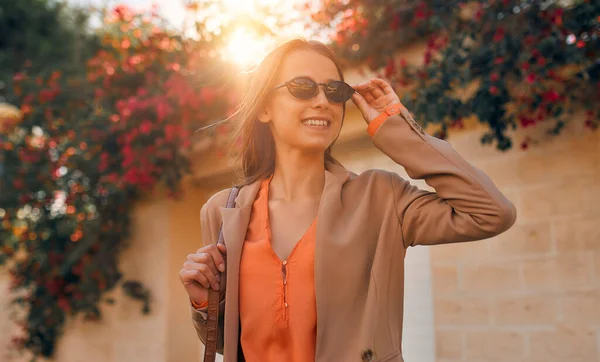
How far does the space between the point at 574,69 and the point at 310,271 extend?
219cm

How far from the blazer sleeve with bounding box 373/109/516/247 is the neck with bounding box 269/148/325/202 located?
0.92ft

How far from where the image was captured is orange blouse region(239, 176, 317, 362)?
72.4 inches

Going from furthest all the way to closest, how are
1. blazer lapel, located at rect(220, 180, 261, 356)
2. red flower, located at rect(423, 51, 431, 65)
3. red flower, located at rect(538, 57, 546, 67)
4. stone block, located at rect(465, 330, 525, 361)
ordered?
red flower, located at rect(423, 51, 431, 65) < stone block, located at rect(465, 330, 525, 361) < red flower, located at rect(538, 57, 546, 67) < blazer lapel, located at rect(220, 180, 261, 356)

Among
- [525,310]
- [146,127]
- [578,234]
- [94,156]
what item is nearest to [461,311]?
[525,310]

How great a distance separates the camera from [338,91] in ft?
6.42

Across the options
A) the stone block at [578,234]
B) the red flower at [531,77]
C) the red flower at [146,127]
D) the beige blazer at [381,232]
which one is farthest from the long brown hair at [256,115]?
the red flower at [146,127]

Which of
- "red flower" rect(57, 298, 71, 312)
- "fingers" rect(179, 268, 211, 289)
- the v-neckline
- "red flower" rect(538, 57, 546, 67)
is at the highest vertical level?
"red flower" rect(538, 57, 546, 67)

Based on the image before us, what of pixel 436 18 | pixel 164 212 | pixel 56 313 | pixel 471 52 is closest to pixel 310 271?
pixel 471 52

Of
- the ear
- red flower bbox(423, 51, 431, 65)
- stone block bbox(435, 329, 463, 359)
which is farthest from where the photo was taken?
stone block bbox(435, 329, 463, 359)

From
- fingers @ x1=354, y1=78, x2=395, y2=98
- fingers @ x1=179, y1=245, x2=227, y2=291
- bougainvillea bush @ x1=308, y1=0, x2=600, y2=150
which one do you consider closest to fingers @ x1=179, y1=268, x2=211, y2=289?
fingers @ x1=179, y1=245, x2=227, y2=291

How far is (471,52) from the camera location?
3.51 meters

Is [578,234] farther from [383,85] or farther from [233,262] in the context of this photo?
[233,262]

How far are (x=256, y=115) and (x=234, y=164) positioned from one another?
0.33m

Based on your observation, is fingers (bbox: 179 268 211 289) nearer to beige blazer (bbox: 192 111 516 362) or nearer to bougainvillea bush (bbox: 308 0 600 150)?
beige blazer (bbox: 192 111 516 362)
